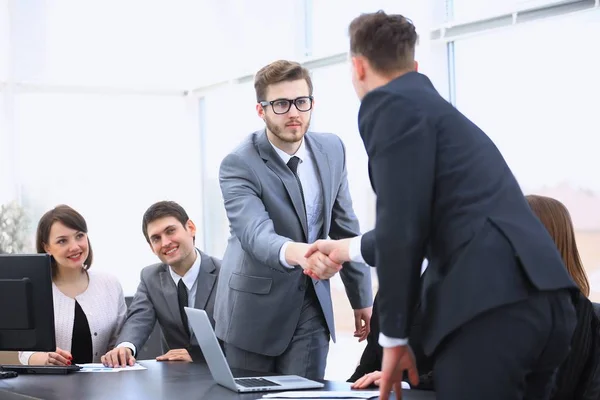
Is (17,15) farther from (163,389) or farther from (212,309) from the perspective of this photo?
(163,389)

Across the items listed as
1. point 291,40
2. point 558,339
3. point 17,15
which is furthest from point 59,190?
point 558,339

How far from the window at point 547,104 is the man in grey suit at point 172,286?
1757 mm

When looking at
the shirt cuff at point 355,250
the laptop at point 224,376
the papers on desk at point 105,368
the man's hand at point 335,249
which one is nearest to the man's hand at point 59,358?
the papers on desk at point 105,368

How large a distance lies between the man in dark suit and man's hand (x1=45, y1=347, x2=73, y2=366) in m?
1.95

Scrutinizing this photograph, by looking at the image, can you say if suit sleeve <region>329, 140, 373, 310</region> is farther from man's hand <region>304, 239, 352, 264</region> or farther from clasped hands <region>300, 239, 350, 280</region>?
man's hand <region>304, 239, 352, 264</region>

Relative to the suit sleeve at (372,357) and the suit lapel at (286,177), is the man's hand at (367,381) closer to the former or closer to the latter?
the suit sleeve at (372,357)

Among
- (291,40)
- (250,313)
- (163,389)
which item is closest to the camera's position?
(163,389)

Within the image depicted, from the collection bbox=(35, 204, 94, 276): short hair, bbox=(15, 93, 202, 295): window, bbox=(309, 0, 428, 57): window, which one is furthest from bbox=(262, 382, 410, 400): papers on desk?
bbox=(15, 93, 202, 295): window

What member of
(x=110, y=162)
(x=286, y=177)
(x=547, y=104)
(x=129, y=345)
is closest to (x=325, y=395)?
(x=286, y=177)

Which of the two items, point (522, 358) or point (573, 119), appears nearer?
point (522, 358)

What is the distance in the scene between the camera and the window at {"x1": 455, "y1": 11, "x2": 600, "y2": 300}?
4.30m

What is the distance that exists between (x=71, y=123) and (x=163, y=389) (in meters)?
4.41

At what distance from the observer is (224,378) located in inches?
105

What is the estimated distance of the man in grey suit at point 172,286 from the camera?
12.6 ft
